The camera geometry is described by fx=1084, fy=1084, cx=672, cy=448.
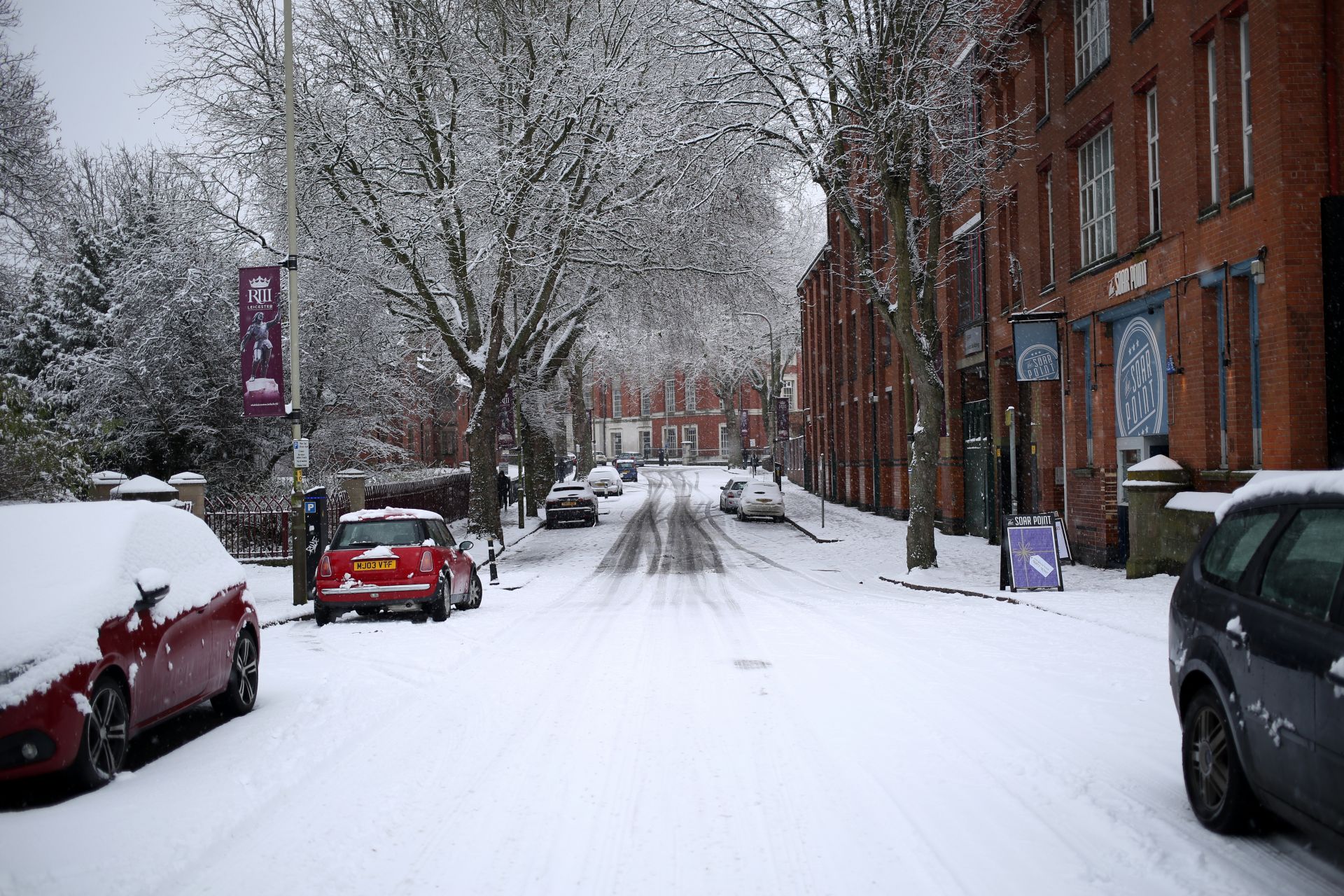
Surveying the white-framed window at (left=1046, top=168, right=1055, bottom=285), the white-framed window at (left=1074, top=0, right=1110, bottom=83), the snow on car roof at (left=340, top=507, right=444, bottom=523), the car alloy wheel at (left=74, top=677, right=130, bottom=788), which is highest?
the white-framed window at (left=1074, top=0, right=1110, bottom=83)

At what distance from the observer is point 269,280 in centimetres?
1655

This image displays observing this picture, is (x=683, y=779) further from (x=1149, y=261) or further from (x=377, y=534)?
(x=1149, y=261)

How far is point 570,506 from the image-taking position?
36.4 metres

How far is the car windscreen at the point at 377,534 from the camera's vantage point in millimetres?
13820

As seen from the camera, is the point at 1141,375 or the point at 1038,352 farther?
the point at 1038,352

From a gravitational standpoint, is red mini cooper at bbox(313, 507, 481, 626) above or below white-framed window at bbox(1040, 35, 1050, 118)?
below

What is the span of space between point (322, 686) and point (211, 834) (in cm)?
414

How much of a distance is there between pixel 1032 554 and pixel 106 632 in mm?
12502

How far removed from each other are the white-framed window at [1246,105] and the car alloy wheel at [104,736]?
1369cm

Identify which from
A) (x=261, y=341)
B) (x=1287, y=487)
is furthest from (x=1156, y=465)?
(x=261, y=341)

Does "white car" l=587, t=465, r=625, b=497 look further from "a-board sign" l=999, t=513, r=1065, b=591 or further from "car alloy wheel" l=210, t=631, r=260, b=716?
"car alloy wheel" l=210, t=631, r=260, b=716

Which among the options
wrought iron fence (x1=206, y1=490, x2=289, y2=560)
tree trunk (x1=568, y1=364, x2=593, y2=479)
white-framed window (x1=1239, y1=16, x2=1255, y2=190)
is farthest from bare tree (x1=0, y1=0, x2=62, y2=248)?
tree trunk (x1=568, y1=364, x2=593, y2=479)

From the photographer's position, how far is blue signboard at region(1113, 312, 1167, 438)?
16.7 meters

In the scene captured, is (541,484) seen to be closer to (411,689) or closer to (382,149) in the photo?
(382,149)
